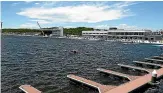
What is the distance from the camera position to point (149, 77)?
42.9 metres

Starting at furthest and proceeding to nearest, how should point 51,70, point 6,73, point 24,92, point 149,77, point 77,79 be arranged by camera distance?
point 51,70 < point 6,73 < point 149,77 < point 77,79 < point 24,92

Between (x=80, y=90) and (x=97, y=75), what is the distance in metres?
12.6

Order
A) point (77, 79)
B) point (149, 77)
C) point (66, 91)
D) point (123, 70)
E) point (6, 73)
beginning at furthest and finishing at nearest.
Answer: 1. point (123, 70)
2. point (6, 73)
3. point (149, 77)
4. point (77, 79)
5. point (66, 91)

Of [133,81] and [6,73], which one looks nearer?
[133,81]

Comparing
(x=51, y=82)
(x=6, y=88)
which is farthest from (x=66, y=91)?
(x=6, y=88)

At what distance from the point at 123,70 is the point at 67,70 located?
1402 centimetres

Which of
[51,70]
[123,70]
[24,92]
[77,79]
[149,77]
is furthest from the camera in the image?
[123,70]

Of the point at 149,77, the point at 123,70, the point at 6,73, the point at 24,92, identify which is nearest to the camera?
the point at 24,92

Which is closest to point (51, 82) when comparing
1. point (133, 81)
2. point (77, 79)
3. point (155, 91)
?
point (77, 79)

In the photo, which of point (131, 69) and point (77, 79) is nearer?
point (77, 79)

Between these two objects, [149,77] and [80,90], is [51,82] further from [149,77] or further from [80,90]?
[149,77]

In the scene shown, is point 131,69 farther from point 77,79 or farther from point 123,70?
point 77,79

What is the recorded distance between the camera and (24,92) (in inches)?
1345

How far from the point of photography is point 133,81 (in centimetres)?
3925
